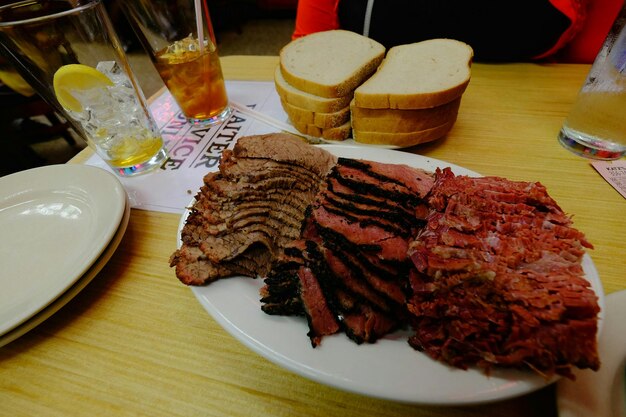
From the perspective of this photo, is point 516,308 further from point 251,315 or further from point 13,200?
point 13,200

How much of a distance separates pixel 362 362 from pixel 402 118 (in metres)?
1.43

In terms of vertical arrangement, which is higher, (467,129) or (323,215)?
(323,215)

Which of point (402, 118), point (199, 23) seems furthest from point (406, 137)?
point (199, 23)

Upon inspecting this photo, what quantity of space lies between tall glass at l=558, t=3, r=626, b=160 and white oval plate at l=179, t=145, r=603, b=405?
3.91 ft

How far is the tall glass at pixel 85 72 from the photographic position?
1553mm

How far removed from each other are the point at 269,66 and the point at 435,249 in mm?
2728

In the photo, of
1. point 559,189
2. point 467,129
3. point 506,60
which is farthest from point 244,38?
point 559,189

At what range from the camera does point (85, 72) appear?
5.41 ft

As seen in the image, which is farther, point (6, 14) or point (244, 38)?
point (244, 38)

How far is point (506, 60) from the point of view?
2939 mm

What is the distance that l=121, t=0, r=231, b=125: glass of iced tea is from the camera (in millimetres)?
2139

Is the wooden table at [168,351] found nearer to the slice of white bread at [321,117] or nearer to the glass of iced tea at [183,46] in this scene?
the slice of white bread at [321,117]

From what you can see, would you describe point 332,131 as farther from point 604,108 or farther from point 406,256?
point 604,108

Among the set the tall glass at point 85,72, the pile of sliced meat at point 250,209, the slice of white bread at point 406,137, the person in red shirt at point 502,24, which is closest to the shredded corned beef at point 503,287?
the pile of sliced meat at point 250,209
